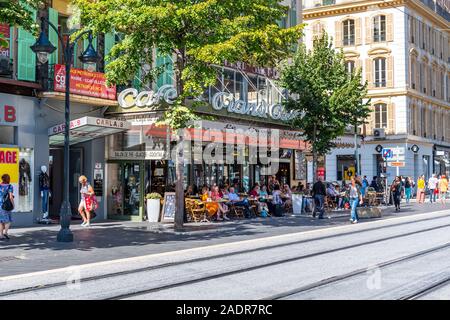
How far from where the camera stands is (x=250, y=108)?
1043 inches

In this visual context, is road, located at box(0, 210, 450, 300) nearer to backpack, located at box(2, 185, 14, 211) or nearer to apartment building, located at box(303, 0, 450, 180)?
backpack, located at box(2, 185, 14, 211)

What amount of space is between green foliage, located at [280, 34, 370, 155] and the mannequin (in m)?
12.3

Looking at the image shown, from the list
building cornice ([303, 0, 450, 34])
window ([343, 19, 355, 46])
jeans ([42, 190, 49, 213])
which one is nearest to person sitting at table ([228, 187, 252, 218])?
jeans ([42, 190, 49, 213])

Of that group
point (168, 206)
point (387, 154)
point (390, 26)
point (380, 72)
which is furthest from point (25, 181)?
point (390, 26)

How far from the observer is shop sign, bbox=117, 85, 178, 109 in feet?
69.4

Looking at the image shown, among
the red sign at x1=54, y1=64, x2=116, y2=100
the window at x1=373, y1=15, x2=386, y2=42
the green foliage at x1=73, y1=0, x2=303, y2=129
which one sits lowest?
the red sign at x1=54, y1=64, x2=116, y2=100

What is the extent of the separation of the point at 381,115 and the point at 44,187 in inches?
1434

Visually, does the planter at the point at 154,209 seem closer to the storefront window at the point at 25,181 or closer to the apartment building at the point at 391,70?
the storefront window at the point at 25,181

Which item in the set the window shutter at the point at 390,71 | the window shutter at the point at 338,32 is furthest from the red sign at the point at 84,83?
the window shutter at the point at 338,32

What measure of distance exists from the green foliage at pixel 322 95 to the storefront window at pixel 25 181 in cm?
1267

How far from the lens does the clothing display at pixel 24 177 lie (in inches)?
789

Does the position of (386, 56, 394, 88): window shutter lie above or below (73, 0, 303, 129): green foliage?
above

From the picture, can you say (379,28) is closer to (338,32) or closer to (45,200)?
(338,32)
